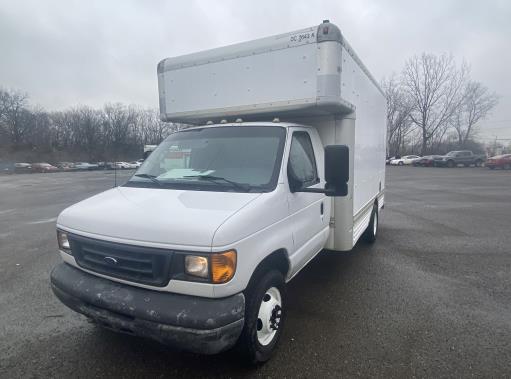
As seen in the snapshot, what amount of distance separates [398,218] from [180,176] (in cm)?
794

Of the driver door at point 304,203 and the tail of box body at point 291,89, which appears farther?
the tail of box body at point 291,89

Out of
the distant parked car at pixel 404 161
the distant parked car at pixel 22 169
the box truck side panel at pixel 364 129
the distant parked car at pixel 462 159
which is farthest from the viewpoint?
the distant parked car at pixel 404 161

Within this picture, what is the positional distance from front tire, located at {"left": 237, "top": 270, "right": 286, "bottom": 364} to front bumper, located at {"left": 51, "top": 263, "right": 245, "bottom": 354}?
230 millimetres

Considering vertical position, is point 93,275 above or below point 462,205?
above

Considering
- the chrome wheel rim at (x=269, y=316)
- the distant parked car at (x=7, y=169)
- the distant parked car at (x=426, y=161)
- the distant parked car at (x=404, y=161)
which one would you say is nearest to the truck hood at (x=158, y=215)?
the chrome wheel rim at (x=269, y=316)

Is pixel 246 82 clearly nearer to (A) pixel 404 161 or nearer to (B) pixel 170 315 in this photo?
(B) pixel 170 315

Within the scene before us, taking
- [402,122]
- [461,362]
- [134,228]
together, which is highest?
[402,122]

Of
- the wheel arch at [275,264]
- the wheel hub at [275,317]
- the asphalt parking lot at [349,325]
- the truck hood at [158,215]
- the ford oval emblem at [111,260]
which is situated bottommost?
the asphalt parking lot at [349,325]

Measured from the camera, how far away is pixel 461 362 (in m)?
2.84

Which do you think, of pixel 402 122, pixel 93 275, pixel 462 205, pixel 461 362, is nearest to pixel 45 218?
pixel 93 275

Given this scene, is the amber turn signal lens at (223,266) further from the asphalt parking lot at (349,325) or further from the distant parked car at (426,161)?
the distant parked car at (426,161)

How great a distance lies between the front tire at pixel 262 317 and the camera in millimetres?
2578

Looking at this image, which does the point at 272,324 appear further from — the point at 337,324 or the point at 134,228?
the point at 134,228

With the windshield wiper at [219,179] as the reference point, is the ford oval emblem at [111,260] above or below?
below
